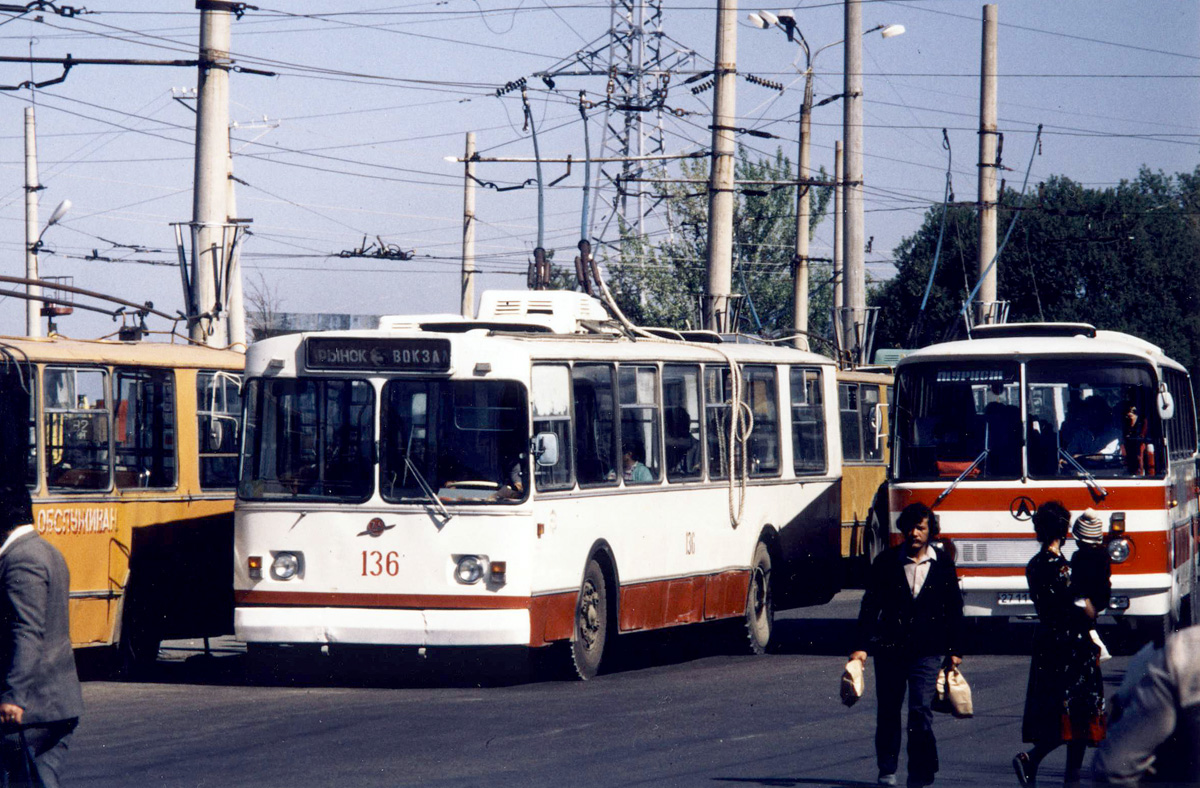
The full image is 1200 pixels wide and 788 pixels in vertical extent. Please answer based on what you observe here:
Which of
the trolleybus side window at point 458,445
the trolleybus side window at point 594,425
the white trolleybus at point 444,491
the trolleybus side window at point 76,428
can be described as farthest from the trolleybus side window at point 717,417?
the trolleybus side window at point 76,428

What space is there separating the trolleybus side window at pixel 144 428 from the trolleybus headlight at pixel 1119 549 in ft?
26.0

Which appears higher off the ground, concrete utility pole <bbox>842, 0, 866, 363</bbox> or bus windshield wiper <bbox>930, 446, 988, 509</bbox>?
concrete utility pole <bbox>842, 0, 866, 363</bbox>

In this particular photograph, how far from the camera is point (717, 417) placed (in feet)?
56.7

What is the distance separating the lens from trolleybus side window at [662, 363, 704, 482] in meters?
16.4

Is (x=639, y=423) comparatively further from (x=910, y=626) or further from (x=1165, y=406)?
(x=910, y=626)

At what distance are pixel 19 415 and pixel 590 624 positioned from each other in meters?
4.73

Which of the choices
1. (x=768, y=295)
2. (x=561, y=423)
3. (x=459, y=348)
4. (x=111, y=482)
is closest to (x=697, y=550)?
(x=561, y=423)

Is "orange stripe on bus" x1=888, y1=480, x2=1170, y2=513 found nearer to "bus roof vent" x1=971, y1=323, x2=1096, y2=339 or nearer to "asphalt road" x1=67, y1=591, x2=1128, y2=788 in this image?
"asphalt road" x1=67, y1=591, x2=1128, y2=788

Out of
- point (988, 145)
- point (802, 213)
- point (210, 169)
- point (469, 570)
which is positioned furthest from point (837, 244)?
point (469, 570)

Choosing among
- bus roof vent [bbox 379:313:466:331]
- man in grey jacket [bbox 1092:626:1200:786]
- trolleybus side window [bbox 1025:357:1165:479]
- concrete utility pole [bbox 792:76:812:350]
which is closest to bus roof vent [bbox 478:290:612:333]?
bus roof vent [bbox 379:313:466:331]

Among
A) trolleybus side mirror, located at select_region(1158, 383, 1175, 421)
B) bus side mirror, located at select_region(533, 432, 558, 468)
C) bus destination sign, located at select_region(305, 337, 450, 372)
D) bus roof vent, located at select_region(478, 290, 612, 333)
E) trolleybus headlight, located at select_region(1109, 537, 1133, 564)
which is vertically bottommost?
trolleybus headlight, located at select_region(1109, 537, 1133, 564)

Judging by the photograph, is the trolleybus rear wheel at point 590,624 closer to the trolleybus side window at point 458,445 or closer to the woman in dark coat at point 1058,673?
the trolleybus side window at point 458,445

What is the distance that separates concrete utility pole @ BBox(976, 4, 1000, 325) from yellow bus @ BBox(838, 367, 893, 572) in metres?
6.01

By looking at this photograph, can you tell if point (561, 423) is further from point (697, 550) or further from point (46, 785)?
point (46, 785)
